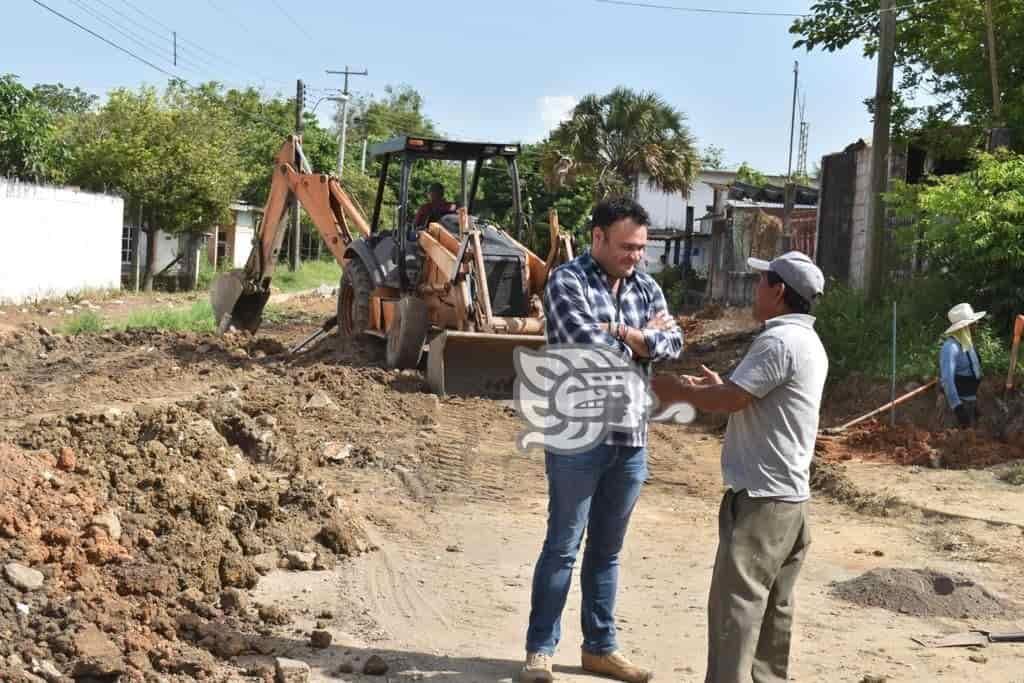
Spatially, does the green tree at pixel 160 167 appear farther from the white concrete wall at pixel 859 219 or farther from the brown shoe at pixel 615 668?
the brown shoe at pixel 615 668

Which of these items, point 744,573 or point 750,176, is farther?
point 750,176

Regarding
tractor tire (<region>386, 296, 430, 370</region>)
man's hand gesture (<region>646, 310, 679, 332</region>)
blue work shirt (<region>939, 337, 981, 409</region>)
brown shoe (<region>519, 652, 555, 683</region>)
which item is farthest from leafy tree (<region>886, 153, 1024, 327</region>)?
brown shoe (<region>519, 652, 555, 683</region>)

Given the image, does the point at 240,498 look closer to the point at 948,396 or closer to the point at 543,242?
the point at 948,396

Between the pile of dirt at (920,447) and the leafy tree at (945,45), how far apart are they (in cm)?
568

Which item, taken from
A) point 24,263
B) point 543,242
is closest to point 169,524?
point 24,263

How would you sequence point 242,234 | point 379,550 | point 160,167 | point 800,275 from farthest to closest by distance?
point 242,234 → point 160,167 → point 379,550 → point 800,275

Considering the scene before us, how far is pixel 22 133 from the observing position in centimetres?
2661

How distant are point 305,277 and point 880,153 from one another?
95.7 feet

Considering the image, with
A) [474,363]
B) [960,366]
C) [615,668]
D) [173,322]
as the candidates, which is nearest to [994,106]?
[960,366]

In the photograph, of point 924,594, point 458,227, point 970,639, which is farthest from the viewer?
point 458,227

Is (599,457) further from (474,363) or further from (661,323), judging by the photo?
(474,363)

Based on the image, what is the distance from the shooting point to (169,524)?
22.6ft

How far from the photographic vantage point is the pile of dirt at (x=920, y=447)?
40.5 ft

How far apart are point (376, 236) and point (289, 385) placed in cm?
382
